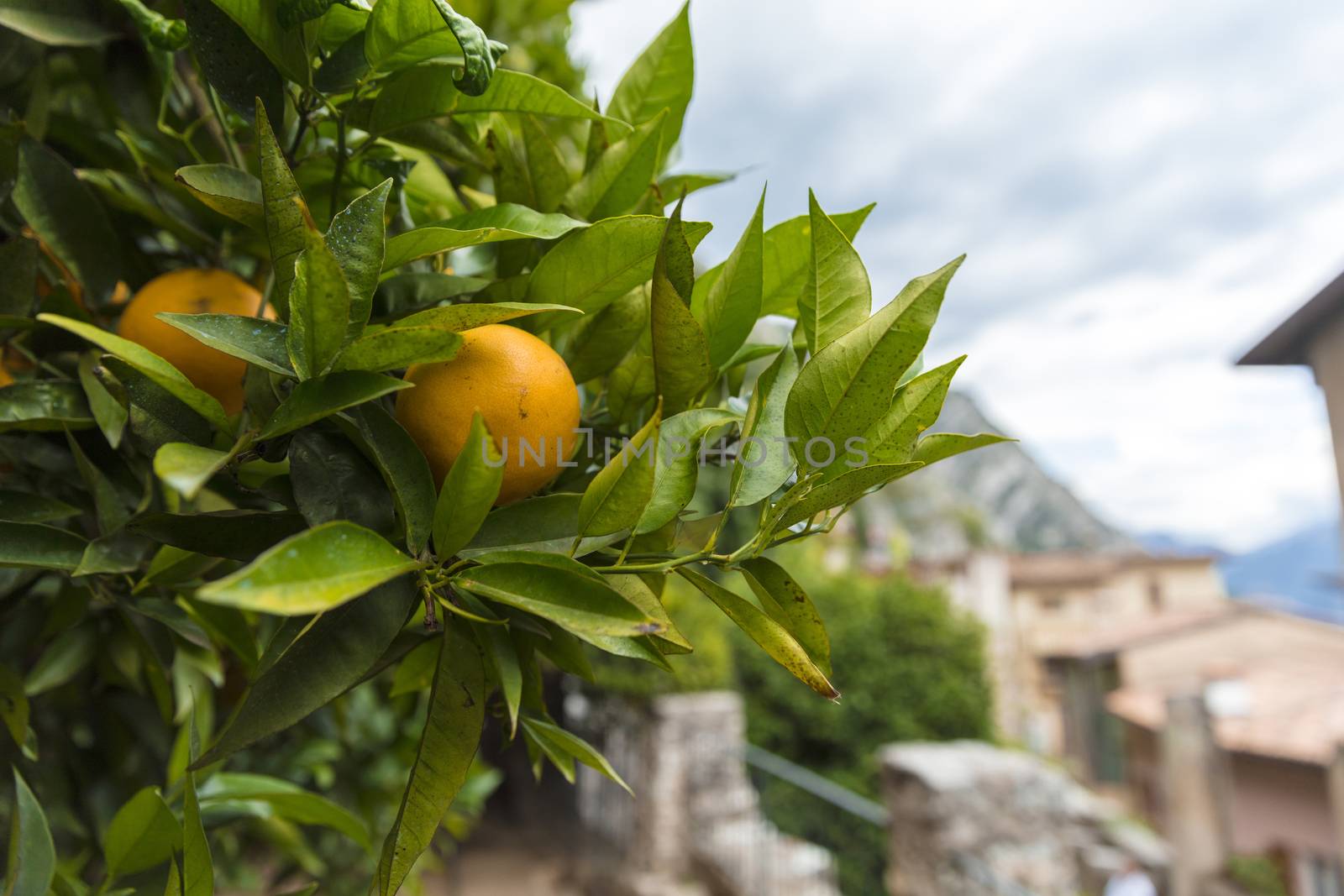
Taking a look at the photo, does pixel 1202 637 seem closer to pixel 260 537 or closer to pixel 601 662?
pixel 601 662

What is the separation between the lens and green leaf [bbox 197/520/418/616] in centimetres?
19

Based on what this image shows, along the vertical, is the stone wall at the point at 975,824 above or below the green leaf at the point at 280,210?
below

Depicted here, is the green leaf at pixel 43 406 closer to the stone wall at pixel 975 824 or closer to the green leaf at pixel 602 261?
the green leaf at pixel 602 261

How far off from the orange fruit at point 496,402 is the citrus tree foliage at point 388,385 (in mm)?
17

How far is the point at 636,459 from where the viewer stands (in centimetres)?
27

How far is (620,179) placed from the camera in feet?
1.27

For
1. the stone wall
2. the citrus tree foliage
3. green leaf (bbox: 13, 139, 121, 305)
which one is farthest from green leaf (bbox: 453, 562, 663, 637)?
the stone wall

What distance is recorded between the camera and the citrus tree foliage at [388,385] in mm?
A: 270

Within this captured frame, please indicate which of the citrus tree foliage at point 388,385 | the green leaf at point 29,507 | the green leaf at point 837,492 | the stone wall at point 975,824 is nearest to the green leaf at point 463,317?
the citrus tree foliage at point 388,385

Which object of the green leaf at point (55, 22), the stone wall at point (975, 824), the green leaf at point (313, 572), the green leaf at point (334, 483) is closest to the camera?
the green leaf at point (313, 572)

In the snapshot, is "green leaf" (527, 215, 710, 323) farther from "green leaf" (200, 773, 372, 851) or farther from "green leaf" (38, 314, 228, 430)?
"green leaf" (200, 773, 372, 851)

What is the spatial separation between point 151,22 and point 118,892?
42 centimetres

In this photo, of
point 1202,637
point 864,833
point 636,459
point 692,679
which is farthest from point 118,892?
point 1202,637

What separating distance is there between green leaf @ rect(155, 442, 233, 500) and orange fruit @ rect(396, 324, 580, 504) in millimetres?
72
